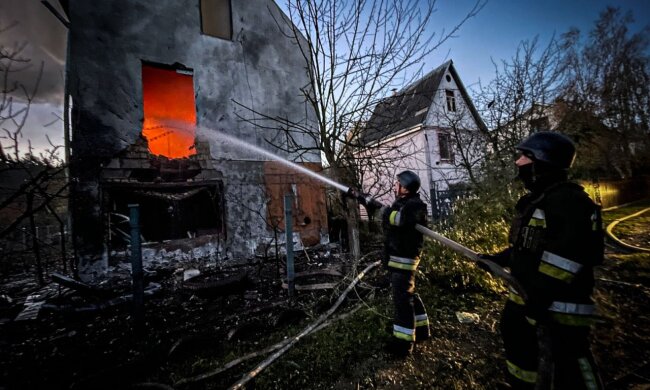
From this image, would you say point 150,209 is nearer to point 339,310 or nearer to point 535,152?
point 339,310

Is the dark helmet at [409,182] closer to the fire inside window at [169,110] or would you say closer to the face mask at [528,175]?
the face mask at [528,175]

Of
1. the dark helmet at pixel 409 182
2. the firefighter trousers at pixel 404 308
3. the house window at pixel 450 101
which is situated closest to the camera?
the firefighter trousers at pixel 404 308

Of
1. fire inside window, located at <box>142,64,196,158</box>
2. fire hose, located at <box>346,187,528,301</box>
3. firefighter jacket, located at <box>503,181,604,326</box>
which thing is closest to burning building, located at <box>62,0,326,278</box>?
fire inside window, located at <box>142,64,196,158</box>

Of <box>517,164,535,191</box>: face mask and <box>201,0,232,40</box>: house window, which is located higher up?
<box>201,0,232,40</box>: house window

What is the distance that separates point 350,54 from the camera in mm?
3844

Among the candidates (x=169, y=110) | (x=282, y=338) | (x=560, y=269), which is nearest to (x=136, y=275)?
(x=282, y=338)

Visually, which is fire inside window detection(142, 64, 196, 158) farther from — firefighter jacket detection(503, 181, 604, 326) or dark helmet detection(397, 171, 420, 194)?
firefighter jacket detection(503, 181, 604, 326)

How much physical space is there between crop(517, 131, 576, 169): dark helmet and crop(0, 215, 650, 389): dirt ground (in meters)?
2.07

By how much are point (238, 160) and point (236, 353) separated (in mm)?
6567

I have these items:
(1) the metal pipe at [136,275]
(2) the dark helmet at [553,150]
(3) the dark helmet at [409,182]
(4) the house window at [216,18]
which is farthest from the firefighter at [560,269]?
(4) the house window at [216,18]

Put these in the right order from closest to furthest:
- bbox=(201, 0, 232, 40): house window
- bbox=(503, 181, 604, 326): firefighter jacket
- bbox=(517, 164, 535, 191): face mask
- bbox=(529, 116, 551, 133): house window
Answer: bbox=(503, 181, 604, 326): firefighter jacket
bbox=(517, 164, 535, 191): face mask
bbox=(529, 116, 551, 133): house window
bbox=(201, 0, 232, 40): house window

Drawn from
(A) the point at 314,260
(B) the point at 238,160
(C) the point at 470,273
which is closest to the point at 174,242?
(B) the point at 238,160

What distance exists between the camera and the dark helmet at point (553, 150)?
6.42ft

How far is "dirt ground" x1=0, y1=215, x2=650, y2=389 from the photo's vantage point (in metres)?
2.63
